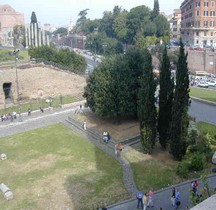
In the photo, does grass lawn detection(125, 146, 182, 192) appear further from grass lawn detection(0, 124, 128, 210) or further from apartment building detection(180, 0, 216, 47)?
apartment building detection(180, 0, 216, 47)

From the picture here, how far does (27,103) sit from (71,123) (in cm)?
1221

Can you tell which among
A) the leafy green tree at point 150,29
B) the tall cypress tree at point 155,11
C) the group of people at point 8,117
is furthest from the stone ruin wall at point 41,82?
the tall cypress tree at point 155,11

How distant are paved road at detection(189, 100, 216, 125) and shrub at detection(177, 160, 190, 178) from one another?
10587 millimetres

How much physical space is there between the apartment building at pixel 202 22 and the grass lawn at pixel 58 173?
49.9m

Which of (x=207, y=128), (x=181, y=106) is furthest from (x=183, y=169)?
(x=207, y=128)

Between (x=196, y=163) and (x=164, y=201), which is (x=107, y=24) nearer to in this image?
(x=196, y=163)

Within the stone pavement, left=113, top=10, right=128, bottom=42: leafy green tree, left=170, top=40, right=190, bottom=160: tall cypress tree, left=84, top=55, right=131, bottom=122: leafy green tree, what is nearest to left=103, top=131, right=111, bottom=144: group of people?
the stone pavement

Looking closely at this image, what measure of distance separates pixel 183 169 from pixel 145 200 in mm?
4146

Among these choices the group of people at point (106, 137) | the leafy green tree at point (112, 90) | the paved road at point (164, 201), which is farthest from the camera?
the leafy green tree at point (112, 90)

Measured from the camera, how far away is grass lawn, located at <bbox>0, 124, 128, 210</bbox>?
18.4 metres

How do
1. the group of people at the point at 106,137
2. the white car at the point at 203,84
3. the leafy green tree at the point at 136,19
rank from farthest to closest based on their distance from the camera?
the leafy green tree at the point at 136,19
the white car at the point at 203,84
the group of people at the point at 106,137

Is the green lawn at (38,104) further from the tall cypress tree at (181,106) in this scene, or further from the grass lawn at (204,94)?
the tall cypress tree at (181,106)

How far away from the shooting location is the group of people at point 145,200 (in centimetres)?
1711

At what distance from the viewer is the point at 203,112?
111 feet
